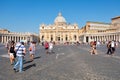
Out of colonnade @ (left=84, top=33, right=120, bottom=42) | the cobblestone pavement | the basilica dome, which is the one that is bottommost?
the cobblestone pavement

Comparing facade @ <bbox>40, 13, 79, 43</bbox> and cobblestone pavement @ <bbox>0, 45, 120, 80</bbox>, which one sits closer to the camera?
cobblestone pavement @ <bbox>0, 45, 120, 80</bbox>

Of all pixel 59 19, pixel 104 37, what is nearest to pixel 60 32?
pixel 59 19

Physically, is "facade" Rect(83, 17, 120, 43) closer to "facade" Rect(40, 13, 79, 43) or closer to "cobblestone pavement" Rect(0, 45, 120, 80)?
"facade" Rect(40, 13, 79, 43)

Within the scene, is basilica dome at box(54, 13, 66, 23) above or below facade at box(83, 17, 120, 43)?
above

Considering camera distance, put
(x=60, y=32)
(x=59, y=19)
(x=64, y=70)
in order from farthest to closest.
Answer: (x=59, y=19) < (x=60, y=32) < (x=64, y=70)

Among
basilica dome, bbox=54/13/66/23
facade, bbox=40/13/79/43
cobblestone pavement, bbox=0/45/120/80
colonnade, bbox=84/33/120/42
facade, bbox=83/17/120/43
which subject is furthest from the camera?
basilica dome, bbox=54/13/66/23

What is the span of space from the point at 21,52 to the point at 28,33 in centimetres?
15123

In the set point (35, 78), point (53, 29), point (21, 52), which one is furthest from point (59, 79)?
point (53, 29)

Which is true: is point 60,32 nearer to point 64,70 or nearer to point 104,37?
point 104,37

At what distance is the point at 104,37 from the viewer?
140m

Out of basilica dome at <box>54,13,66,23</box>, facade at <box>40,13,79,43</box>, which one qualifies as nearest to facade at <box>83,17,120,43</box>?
facade at <box>40,13,79,43</box>

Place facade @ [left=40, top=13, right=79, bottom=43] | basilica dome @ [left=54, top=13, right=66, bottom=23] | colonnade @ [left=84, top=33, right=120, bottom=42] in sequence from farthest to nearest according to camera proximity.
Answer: basilica dome @ [left=54, top=13, right=66, bottom=23] < facade @ [left=40, top=13, right=79, bottom=43] < colonnade @ [left=84, top=33, right=120, bottom=42]

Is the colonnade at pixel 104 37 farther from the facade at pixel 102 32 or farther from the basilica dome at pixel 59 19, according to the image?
the basilica dome at pixel 59 19

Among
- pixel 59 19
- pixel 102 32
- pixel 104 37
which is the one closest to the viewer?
pixel 104 37
